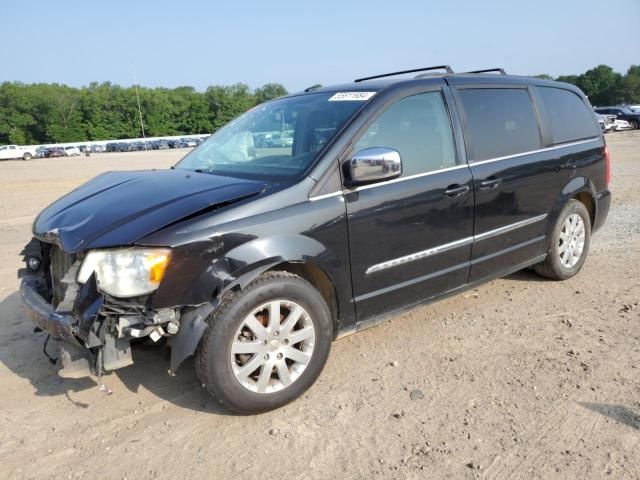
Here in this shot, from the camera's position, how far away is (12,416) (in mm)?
2988

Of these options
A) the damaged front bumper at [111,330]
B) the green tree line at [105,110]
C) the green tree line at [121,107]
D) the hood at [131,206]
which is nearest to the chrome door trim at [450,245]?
the hood at [131,206]

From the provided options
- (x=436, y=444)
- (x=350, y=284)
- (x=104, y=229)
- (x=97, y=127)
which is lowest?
(x=436, y=444)

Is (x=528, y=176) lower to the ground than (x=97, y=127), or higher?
lower

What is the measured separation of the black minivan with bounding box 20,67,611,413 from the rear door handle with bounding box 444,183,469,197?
0.01 m

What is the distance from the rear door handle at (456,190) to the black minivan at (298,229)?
0.01m

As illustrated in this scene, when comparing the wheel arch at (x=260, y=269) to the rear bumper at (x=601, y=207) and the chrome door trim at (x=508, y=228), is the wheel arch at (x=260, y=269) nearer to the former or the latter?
the chrome door trim at (x=508, y=228)

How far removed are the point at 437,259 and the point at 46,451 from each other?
104 inches

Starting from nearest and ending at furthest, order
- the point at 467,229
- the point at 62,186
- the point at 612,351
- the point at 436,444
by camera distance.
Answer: the point at 436,444 → the point at 612,351 → the point at 467,229 → the point at 62,186

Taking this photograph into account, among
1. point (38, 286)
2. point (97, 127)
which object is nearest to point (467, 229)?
point (38, 286)

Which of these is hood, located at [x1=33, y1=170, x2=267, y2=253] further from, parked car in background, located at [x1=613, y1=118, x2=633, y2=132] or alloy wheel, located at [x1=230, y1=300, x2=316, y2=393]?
parked car in background, located at [x1=613, y1=118, x2=633, y2=132]

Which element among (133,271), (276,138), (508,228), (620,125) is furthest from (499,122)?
(620,125)

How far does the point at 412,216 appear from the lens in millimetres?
3430

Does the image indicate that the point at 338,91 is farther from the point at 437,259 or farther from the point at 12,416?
the point at 12,416

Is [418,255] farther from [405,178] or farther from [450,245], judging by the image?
[405,178]
